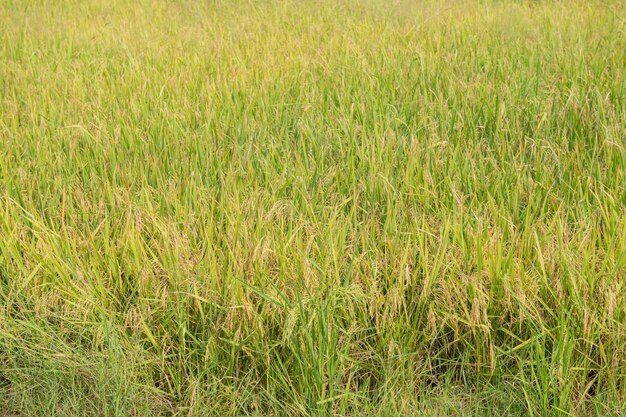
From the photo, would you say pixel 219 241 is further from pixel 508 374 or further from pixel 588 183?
pixel 588 183

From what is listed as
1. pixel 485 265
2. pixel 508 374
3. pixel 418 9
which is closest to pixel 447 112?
pixel 485 265

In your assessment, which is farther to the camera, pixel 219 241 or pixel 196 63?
pixel 196 63

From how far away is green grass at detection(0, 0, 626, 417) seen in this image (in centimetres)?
157

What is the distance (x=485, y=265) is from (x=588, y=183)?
55 cm

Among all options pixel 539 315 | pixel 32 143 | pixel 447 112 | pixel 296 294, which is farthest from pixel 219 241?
pixel 447 112

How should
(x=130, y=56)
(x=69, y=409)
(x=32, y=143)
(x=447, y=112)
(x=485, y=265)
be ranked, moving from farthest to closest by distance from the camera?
(x=130, y=56) < (x=447, y=112) < (x=32, y=143) < (x=485, y=265) < (x=69, y=409)

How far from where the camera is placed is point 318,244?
1903 millimetres

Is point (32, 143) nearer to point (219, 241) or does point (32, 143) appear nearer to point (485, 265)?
point (219, 241)

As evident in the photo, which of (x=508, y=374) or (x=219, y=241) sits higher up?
(x=219, y=241)

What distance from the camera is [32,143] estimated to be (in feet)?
8.14

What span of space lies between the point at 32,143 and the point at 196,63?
120cm

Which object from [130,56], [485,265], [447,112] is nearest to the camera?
[485,265]

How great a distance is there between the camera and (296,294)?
160 centimetres

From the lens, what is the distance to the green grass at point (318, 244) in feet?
5.15
